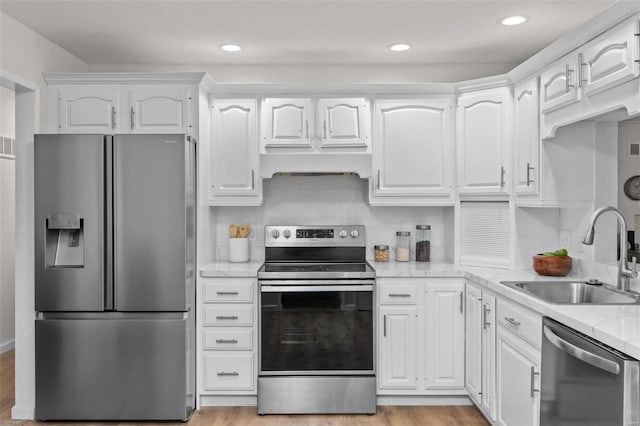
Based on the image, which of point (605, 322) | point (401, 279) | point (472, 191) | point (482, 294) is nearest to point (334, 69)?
point (472, 191)

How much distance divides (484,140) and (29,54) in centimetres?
302

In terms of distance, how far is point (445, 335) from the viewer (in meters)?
3.37

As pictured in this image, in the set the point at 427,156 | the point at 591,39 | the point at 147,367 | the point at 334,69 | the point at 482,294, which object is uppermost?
the point at 334,69

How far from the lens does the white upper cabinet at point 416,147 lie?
3.66 meters

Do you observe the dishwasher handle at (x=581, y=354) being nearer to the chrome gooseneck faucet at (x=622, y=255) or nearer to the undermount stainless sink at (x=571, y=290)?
the undermount stainless sink at (x=571, y=290)

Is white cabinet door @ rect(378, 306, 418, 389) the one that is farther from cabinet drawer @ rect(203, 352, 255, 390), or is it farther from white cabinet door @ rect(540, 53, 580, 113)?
white cabinet door @ rect(540, 53, 580, 113)

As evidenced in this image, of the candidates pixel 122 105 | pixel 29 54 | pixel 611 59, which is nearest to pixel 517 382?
pixel 611 59

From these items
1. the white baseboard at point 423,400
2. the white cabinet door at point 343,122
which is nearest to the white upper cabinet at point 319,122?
the white cabinet door at point 343,122

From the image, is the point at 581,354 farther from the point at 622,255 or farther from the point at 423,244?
the point at 423,244

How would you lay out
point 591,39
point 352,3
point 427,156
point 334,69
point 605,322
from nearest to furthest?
point 605,322, point 591,39, point 352,3, point 427,156, point 334,69

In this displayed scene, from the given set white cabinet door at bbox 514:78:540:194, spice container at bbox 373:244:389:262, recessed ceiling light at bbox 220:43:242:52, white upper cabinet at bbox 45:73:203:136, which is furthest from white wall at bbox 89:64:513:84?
spice container at bbox 373:244:389:262

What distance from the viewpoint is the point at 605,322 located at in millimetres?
1885

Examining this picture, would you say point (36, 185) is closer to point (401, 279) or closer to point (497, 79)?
point (401, 279)

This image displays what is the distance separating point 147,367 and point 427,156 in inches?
92.8
